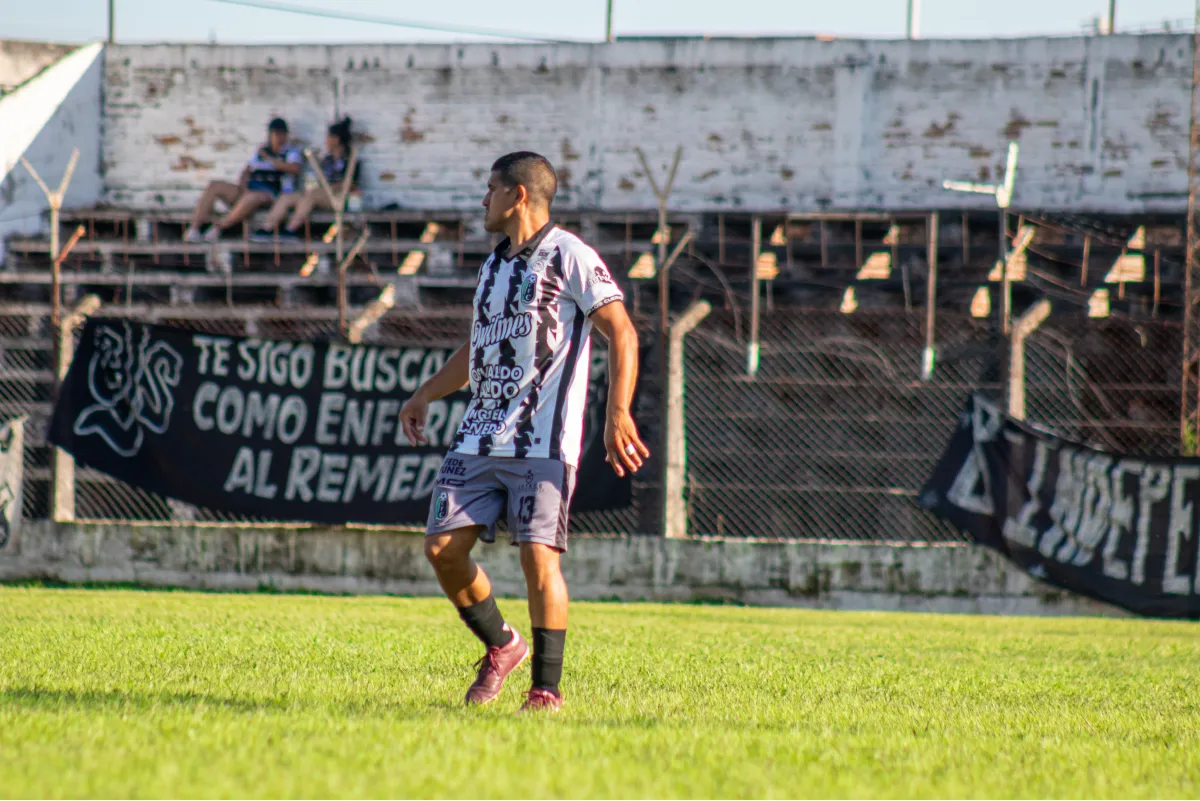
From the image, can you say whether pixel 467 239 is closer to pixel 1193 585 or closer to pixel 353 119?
pixel 353 119

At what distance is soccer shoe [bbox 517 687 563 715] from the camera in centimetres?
477

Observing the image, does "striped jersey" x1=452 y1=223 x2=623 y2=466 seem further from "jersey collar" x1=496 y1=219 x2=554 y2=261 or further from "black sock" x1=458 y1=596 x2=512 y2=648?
"black sock" x1=458 y1=596 x2=512 y2=648

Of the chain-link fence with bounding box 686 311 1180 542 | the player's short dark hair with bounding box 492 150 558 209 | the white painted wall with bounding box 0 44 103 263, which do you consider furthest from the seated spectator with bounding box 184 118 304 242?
the player's short dark hair with bounding box 492 150 558 209

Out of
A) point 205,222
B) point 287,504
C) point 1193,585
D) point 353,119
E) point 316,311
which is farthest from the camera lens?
point 353,119

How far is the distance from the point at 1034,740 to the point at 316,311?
44.5ft

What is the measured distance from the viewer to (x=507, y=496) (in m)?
5.07

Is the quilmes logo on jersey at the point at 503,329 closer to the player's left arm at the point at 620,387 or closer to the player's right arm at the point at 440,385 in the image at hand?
the player's left arm at the point at 620,387

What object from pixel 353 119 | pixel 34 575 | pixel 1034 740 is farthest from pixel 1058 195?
pixel 1034 740

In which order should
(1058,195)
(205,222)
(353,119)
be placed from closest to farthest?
(205,222), (1058,195), (353,119)

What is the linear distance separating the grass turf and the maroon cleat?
3.6 inches

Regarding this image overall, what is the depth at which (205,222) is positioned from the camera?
826 inches

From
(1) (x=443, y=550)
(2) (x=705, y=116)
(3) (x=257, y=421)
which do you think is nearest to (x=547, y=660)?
(1) (x=443, y=550)

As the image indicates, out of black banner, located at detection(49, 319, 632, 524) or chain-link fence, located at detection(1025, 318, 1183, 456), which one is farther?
chain-link fence, located at detection(1025, 318, 1183, 456)

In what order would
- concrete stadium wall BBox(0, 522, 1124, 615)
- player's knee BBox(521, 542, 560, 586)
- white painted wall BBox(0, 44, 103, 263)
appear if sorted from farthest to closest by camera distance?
white painted wall BBox(0, 44, 103, 263)
concrete stadium wall BBox(0, 522, 1124, 615)
player's knee BBox(521, 542, 560, 586)
